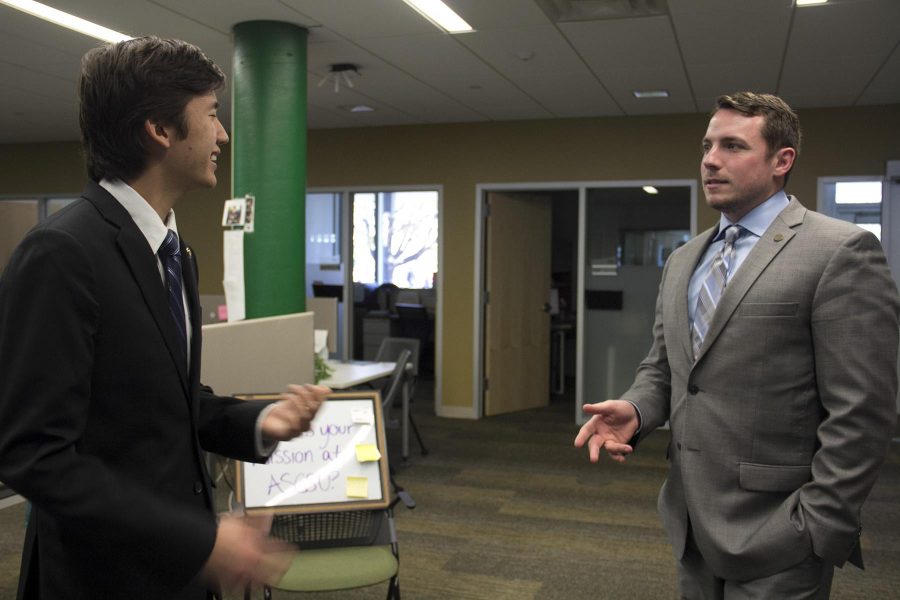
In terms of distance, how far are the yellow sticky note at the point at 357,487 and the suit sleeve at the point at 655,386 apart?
1.33m

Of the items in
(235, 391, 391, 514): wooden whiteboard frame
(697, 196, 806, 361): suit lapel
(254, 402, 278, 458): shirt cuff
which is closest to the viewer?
(254, 402, 278, 458): shirt cuff

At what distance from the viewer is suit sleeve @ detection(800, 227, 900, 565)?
1576 millimetres

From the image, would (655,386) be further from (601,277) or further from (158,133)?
(601,277)

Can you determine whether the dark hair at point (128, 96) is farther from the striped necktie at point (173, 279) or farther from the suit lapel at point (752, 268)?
the suit lapel at point (752, 268)

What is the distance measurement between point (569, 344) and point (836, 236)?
8.44m

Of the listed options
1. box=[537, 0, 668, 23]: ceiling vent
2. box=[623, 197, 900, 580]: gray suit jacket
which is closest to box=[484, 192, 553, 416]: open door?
box=[537, 0, 668, 23]: ceiling vent

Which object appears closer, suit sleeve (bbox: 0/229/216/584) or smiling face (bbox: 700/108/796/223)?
suit sleeve (bbox: 0/229/216/584)

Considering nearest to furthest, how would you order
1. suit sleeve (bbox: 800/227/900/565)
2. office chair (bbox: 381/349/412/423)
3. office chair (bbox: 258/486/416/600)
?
suit sleeve (bbox: 800/227/900/565)
office chair (bbox: 258/486/416/600)
office chair (bbox: 381/349/412/423)

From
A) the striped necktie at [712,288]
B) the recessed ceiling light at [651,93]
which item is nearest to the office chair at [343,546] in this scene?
the striped necktie at [712,288]

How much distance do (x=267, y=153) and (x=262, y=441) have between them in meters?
3.47

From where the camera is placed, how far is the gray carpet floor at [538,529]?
12.2ft

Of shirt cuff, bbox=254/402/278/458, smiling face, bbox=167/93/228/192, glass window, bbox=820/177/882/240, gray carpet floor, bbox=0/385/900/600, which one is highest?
glass window, bbox=820/177/882/240

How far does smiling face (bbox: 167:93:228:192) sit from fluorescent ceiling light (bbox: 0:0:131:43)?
10.9 feet

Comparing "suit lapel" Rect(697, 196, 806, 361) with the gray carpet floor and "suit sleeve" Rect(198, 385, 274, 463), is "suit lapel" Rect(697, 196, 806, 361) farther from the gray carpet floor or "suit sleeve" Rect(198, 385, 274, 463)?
the gray carpet floor
